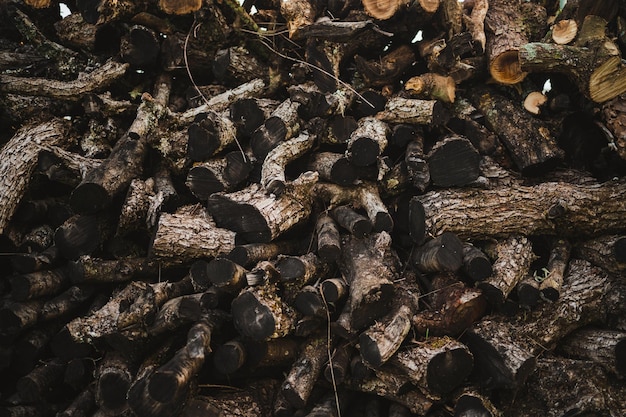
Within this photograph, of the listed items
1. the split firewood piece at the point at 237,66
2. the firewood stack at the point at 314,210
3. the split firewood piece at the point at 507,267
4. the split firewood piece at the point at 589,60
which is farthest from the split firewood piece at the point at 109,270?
the split firewood piece at the point at 589,60

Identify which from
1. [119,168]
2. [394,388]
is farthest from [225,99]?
[394,388]

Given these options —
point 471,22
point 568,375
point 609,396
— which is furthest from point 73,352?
point 471,22

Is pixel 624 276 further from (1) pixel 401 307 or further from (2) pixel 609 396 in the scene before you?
(1) pixel 401 307

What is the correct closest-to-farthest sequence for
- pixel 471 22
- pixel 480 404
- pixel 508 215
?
pixel 480 404, pixel 508 215, pixel 471 22

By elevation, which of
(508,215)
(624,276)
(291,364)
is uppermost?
(508,215)

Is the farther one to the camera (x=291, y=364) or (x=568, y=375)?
(x=291, y=364)

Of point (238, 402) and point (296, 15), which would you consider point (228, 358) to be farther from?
point (296, 15)

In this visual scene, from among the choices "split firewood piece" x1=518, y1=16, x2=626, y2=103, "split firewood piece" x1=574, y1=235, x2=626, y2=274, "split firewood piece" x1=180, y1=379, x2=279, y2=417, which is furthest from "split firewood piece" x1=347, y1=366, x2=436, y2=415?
"split firewood piece" x1=518, y1=16, x2=626, y2=103

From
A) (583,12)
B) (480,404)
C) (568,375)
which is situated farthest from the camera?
(583,12)

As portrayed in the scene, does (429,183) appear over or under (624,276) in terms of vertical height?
over
